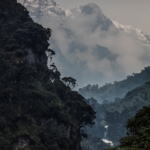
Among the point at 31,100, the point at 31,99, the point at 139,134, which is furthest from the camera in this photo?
the point at 31,99

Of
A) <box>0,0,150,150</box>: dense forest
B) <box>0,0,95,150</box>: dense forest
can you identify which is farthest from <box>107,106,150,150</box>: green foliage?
<box>0,0,95,150</box>: dense forest

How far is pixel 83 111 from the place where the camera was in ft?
247

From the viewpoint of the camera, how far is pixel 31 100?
63.8 metres

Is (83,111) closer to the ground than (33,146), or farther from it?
farther from it

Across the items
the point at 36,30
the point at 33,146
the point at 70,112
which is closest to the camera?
the point at 33,146

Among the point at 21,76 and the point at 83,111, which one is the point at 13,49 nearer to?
the point at 21,76

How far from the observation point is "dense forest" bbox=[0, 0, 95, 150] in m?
56.4

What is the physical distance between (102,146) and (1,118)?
11940 cm

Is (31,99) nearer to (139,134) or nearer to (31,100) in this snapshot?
(31,100)

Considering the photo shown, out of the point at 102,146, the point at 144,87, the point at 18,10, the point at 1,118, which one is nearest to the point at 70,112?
the point at 1,118

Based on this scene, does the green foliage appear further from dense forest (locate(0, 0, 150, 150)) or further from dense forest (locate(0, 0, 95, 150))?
dense forest (locate(0, 0, 95, 150))

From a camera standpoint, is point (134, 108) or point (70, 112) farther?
point (134, 108)

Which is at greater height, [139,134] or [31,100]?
[31,100]

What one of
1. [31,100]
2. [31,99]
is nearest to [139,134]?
[31,100]
